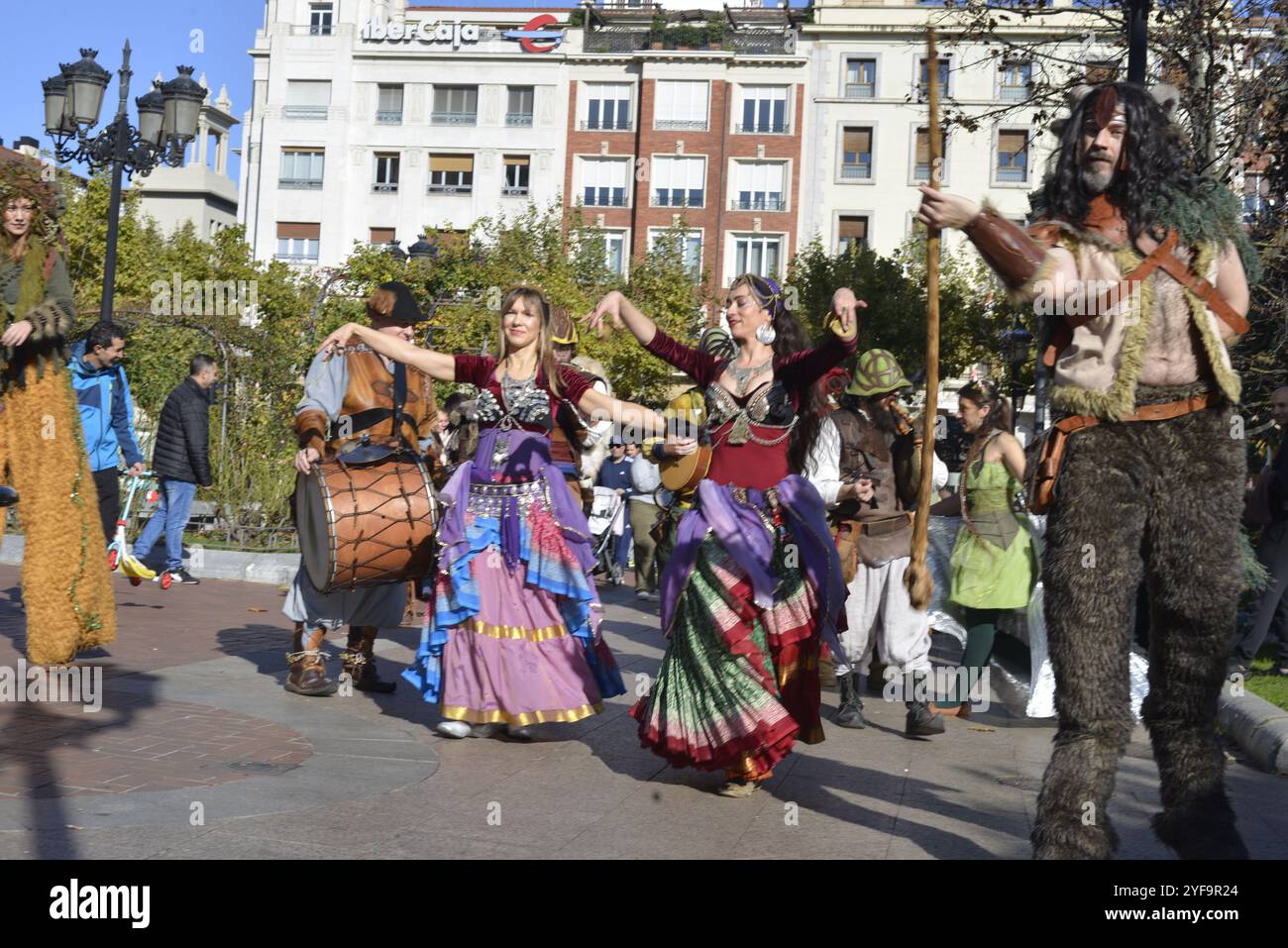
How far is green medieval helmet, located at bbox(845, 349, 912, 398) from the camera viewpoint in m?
8.85

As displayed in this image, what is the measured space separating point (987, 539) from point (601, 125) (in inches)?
2037

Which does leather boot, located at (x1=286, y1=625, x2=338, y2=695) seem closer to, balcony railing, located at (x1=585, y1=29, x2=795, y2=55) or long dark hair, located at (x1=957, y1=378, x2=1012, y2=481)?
long dark hair, located at (x1=957, y1=378, x2=1012, y2=481)

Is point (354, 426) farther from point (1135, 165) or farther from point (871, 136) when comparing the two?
point (871, 136)

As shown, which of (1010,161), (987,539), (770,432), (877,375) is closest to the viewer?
(770,432)

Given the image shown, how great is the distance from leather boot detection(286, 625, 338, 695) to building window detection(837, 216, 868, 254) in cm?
4946

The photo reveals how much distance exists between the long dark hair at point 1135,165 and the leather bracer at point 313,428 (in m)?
4.44

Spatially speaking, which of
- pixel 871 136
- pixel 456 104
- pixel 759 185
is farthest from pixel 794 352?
pixel 456 104

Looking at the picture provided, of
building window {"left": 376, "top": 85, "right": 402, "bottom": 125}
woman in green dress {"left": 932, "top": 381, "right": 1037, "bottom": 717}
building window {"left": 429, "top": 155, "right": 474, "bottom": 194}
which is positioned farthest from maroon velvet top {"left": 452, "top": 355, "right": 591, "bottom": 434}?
building window {"left": 376, "top": 85, "right": 402, "bottom": 125}

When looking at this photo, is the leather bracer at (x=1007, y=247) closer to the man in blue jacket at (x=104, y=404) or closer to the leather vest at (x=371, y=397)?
the leather vest at (x=371, y=397)

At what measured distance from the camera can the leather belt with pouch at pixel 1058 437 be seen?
4602 millimetres

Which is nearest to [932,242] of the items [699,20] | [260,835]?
[260,835]

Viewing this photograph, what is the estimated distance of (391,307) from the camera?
8.37 metres
